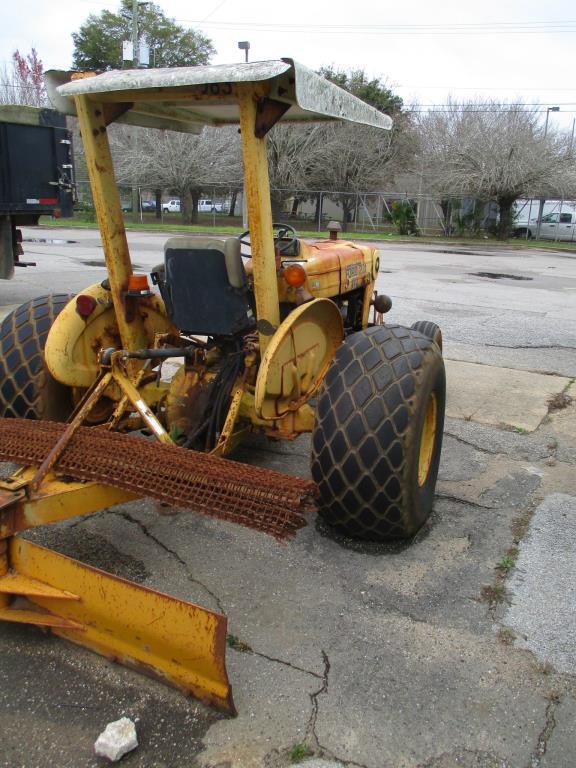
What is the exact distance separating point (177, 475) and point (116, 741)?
3.23 ft

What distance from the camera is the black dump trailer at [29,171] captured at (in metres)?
8.94

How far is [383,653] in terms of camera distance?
266 cm

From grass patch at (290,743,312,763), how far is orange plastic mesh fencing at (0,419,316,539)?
69 centimetres

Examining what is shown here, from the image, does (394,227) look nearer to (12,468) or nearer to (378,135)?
(378,135)

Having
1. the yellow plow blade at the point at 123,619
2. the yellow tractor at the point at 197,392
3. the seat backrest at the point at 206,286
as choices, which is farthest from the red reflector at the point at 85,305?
the yellow plow blade at the point at 123,619

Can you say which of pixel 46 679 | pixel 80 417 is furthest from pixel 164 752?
pixel 80 417

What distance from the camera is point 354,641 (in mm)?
2721

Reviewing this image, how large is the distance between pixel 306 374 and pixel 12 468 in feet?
6.78

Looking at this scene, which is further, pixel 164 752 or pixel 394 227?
pixel 394 227

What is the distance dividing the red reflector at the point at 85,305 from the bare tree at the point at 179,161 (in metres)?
29.8

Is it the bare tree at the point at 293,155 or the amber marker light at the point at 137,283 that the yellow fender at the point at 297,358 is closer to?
the amber marker light at the point at 137,283

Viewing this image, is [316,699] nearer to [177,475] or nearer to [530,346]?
[177,475]

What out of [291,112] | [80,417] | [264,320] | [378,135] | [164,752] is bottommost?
[164,752]

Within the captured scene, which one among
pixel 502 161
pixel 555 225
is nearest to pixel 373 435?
pixel 502 161
